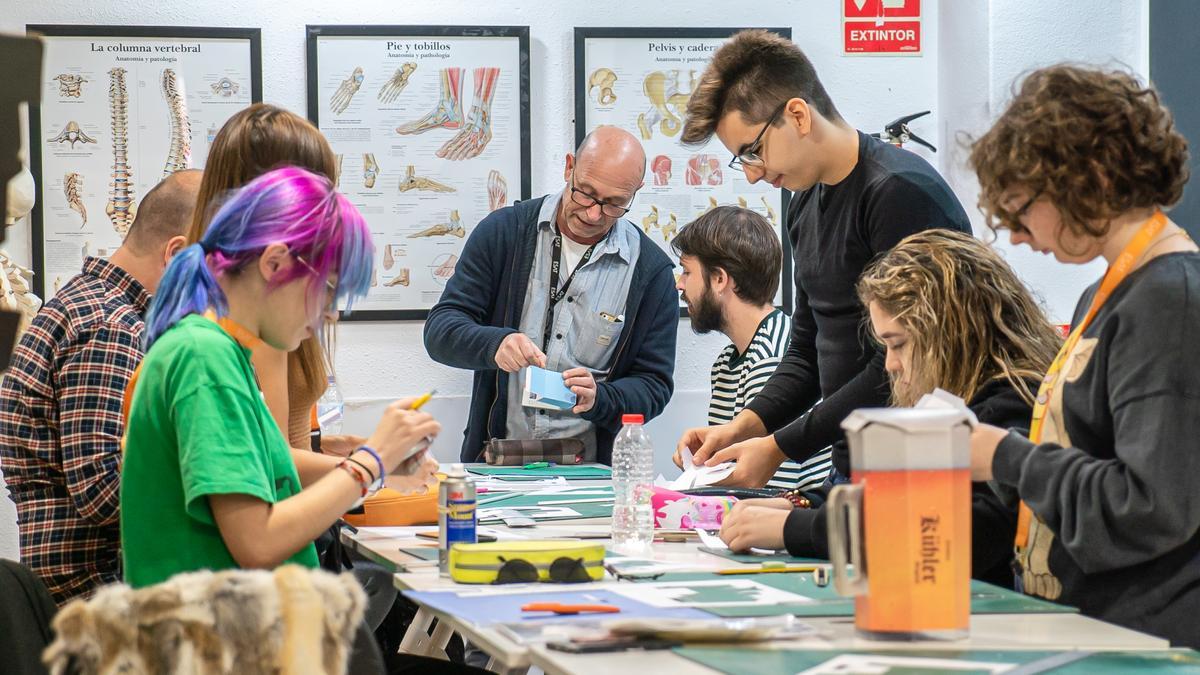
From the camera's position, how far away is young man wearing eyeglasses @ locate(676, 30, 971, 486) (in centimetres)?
260

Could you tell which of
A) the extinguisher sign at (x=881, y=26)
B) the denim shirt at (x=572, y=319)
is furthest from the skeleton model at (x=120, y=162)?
the extinguisher sign at (x=881, y=26)

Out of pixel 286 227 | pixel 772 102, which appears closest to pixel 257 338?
pixel 286 227

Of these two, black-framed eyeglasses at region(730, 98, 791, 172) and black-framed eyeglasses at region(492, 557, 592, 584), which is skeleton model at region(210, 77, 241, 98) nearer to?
black-framed eyeglasses at region(730, 98, 791, 172)

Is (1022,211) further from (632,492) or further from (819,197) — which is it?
(819,197)

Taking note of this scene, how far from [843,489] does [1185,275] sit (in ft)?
1.77

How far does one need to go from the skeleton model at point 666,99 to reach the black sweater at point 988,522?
2553 millimetres

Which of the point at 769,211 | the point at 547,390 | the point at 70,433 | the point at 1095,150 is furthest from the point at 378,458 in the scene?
the point at 769,211

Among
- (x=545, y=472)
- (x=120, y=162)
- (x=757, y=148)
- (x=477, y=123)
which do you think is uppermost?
(x=477, y=123)

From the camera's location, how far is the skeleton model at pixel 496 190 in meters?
4.45

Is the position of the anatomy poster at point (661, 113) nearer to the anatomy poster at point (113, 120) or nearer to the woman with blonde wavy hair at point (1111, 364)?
the anatomy poster at point (113, 120)

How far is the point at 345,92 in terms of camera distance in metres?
4.38

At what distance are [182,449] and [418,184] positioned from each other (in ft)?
9.49

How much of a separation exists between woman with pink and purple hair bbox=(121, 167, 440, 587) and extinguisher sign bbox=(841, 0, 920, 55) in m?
3.17

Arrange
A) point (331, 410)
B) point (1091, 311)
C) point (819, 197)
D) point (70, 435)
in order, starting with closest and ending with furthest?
point (1091, 311) < point (70, 435) < point (819, 197) < point (331, 410)
